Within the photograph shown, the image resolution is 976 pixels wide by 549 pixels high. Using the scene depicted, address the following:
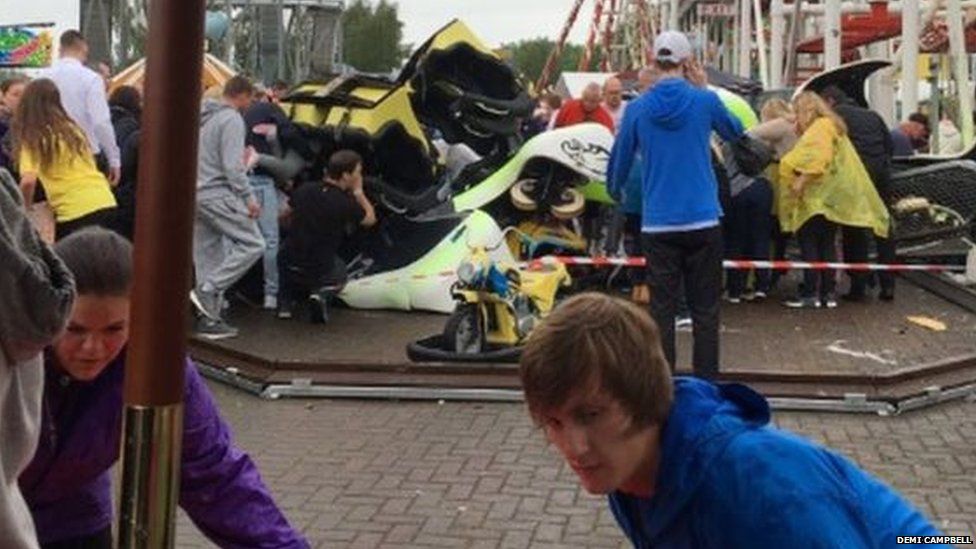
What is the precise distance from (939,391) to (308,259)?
4512mm

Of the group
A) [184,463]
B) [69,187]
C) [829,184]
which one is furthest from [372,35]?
[184,463]

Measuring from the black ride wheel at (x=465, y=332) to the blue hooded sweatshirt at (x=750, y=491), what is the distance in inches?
262

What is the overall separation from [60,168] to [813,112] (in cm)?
593

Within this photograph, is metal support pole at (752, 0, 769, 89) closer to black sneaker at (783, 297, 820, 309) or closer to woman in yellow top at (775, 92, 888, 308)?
woman in yellow top at (775, 92, 888, 308)

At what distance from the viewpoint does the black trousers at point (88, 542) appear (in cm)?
297

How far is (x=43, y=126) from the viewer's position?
28.6 ft

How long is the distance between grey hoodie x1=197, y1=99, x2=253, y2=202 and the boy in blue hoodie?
7900mm

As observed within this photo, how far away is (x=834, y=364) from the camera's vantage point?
8789 millimetres

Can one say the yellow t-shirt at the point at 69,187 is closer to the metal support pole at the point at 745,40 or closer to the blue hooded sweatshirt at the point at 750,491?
the blue hooded sweatshirt at the point at 750,491

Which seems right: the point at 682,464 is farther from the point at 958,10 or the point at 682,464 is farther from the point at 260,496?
the point at 958,10

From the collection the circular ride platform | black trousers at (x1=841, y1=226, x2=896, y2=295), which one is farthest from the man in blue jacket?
black trousers at (x1=841, y1=226, x2=896, y2=295)

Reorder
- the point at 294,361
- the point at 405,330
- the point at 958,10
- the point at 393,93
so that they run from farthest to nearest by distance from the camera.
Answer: the point at 958,10 < the point at 393,93 < the point at 405,330 < the point at 294,361

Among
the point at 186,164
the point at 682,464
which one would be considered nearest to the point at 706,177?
the point at 682,464

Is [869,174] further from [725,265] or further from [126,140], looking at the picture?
[126,140]
